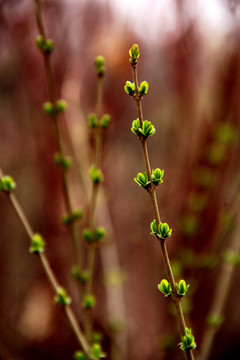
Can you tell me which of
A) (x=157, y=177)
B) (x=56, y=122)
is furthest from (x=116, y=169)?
(x=157, y=177)

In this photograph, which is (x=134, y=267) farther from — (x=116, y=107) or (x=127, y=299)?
(x=116, y=107)

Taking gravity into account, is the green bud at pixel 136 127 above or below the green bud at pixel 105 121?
below

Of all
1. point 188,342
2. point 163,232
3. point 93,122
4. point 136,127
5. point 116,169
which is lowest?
point 188,342

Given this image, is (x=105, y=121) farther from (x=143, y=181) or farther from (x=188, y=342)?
(x=188, y=342)

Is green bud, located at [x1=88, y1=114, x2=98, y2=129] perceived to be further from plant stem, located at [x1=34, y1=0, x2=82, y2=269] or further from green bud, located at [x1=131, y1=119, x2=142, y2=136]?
green bud, located at [x1=131, y1=119, x2=142, y2=136]

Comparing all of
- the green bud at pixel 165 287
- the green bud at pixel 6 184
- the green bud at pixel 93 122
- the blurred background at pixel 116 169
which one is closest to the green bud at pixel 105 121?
the green bud at pixel 93 122

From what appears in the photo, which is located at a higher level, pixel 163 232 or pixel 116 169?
pixel 116 169

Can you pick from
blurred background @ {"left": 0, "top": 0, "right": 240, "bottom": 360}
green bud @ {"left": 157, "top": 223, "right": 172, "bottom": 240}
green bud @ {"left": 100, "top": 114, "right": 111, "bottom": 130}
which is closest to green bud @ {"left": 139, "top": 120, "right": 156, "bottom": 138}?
green bud @ {"left": 157, "top": 223, "right": 172, "bottom": 240}

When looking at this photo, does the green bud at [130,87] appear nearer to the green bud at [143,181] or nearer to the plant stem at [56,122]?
the green bud at [143,181]
